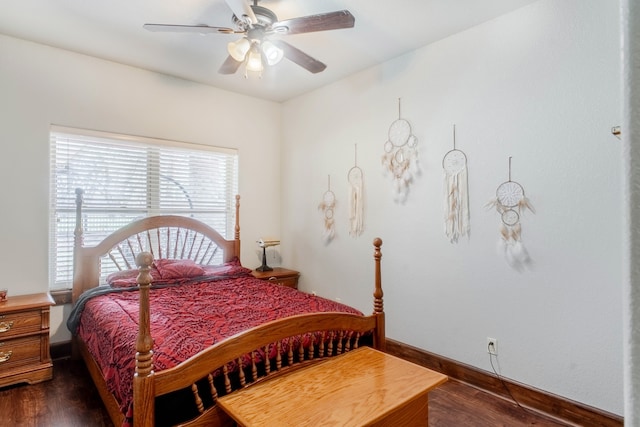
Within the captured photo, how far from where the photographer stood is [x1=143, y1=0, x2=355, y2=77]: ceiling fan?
6.66ft

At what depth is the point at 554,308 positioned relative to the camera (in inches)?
89.2

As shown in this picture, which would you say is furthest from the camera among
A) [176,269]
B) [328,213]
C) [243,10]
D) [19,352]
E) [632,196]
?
[328,213]

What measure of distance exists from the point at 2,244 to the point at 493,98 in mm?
3872

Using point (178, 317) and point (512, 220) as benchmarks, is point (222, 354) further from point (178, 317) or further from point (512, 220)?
point (512, 220)

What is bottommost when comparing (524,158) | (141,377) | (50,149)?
(141,377)

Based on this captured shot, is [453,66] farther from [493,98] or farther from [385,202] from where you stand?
[385,202]

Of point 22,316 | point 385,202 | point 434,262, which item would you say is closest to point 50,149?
point 22,316

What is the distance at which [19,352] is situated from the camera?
262 centimetres

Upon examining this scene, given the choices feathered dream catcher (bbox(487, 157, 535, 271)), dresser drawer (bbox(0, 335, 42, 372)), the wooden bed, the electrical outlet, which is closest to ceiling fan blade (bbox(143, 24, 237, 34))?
the wooden bed

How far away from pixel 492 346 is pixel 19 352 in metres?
3.39

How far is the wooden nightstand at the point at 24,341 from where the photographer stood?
256 cm

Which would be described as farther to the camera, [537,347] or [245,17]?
[537,347]

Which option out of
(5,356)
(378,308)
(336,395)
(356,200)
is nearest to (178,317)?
(336,395)

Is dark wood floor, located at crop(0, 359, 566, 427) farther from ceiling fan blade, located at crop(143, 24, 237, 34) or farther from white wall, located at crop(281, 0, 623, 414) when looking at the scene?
ceiling fan blade, located at crop(143, 24, 237, 34)
